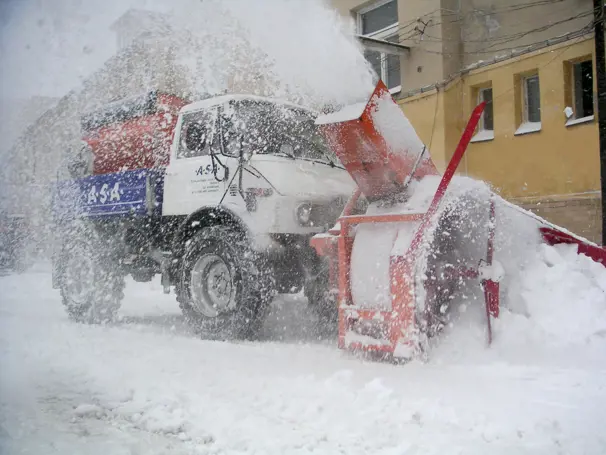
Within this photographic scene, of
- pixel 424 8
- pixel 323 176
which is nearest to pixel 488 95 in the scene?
pixel 424 8

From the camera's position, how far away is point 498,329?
426 cm

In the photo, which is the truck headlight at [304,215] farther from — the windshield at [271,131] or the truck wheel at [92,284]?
the truck wheel at [92,284]

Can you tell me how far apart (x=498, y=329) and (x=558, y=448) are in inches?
68.4

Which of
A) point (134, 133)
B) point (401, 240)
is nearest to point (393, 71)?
point (134, 133)

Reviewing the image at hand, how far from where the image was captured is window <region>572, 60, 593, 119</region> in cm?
888

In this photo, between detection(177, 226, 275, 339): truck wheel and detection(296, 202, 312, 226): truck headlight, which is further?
detection(296, 202, 312, 226): truck headlight

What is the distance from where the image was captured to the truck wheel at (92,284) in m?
7.05

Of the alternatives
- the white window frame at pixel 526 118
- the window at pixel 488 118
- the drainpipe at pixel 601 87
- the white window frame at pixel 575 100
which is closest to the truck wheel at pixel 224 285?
the drainpipe at pixel 601 87

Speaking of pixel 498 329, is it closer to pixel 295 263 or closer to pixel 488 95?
pixel 295 263

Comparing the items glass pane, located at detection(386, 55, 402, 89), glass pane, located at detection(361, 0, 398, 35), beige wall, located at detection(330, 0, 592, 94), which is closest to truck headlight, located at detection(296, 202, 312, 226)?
beige wall, located at detection(330, 0, 592, 94)

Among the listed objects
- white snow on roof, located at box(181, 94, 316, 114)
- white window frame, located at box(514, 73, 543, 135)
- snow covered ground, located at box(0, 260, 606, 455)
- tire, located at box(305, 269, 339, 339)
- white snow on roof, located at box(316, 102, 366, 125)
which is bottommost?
snow covered ground, located at box(0, 260, 606, 455)

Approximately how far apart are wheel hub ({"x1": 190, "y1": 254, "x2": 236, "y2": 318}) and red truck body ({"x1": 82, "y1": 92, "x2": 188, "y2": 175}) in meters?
1.42

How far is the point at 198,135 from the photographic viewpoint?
591 centimetres

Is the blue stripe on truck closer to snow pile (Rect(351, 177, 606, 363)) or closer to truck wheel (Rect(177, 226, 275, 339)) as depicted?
truck wheel (Rect(177, 226, 275, 339))
